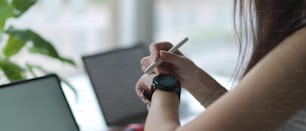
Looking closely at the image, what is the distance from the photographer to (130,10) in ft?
5.30

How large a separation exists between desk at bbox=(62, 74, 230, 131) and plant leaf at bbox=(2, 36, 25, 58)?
115 millimetres

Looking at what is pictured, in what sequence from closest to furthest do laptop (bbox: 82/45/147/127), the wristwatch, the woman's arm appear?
1. the woman's arm
2. the wristwatch
3. laptop (bbox: 82/45/147/127)

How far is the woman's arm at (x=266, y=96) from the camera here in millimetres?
570

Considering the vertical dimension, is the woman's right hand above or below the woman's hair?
below

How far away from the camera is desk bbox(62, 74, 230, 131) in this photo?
3.04 ft

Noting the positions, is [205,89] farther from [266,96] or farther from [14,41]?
[14,41]

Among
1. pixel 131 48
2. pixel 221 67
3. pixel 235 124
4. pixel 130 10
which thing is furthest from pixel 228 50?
pixel 235 124

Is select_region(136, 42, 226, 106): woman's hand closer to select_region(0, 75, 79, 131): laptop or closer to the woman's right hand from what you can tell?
the woman's right hand

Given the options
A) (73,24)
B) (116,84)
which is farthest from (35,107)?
(73,24)

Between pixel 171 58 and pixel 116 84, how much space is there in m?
0.27

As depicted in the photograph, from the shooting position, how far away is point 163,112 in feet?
2.14

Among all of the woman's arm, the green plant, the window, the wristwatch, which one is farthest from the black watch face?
the window

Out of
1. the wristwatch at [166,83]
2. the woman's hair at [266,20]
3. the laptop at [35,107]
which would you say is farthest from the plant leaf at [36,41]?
the woman's hair at [266,20]

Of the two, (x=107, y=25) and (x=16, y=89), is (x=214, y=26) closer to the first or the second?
(x=107, y=25)
